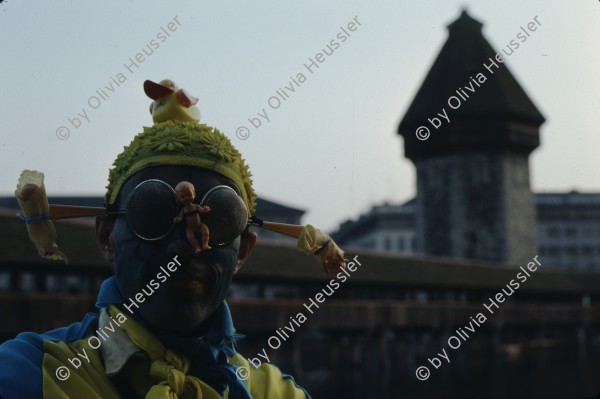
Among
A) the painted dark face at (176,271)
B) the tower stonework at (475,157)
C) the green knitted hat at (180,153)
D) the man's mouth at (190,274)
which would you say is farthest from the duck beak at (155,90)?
the tower stonework at (475,157)

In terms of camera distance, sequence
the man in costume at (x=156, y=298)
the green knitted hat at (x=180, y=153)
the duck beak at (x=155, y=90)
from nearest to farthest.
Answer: the man in costume at (x=156, y=298) → the green knitted hat at (x=180, y=153) → the duck beak at (x=155, y=90)

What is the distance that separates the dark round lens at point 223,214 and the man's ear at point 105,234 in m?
0.35

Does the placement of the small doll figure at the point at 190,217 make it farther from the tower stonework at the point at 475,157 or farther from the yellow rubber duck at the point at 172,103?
the tower stonework at the point at 475,157

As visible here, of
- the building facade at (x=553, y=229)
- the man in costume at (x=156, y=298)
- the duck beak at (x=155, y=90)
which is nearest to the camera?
the man in costume at (x=156, y=298)

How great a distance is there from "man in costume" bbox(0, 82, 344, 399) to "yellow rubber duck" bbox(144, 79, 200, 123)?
109 mm

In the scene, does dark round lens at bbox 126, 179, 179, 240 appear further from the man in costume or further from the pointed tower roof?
the pointed tower roof

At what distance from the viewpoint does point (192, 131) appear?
2.63m

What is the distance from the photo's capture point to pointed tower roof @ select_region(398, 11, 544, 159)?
3722cm

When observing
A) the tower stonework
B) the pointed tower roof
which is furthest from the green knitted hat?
the tower stonework

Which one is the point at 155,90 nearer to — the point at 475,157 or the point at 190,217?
the point at 190,217

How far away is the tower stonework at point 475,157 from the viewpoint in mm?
37625

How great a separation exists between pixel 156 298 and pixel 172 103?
0.64 metres

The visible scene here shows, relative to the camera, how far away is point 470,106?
37.1 metres

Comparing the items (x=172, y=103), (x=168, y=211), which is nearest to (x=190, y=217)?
(x=168, y=211)
